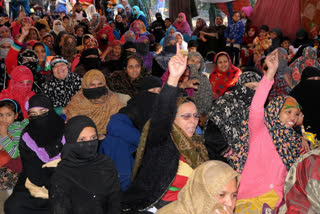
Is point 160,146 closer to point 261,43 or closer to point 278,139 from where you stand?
point 278,139

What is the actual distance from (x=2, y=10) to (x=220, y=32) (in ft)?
26.2

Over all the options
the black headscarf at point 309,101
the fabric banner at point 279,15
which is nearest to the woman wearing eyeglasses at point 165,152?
the black headscarf at point 309,101

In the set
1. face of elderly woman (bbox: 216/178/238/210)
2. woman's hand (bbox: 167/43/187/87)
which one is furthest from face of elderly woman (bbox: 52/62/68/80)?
face of elderly woman (bbox: 216/178/238/210)

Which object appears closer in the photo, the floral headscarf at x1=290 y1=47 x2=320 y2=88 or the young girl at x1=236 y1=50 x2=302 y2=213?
the young girl at x1=236 y1=50 x2=302 y2=213

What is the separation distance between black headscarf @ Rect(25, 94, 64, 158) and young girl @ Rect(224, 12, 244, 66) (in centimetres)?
740

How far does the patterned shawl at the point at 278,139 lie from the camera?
8.90 feet

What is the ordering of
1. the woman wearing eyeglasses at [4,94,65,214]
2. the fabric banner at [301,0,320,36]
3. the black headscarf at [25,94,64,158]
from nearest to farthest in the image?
the woman wearing eyeglasses at [4,94,65,214]
the black headscarf at [25,94,64,158]
the fabric banner at [301,0,320,36]

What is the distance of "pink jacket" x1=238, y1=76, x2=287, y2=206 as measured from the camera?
8.85 ft

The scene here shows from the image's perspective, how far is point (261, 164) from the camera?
273 cm

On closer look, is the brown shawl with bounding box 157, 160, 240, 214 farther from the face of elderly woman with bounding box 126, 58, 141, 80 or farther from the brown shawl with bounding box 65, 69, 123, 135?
the face of elderly woman with bounding box 126, 58, 141, 80

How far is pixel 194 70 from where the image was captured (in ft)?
16.0

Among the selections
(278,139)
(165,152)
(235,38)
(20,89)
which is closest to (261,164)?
(278,139)

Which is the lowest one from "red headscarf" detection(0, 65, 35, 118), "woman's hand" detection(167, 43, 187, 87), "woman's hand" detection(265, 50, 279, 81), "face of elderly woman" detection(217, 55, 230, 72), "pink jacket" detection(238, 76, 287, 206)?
"pink jacket" detection(238, 76, 287, 206)

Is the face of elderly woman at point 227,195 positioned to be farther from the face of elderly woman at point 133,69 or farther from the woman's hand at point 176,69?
the face of elderly woman at point 133,69
